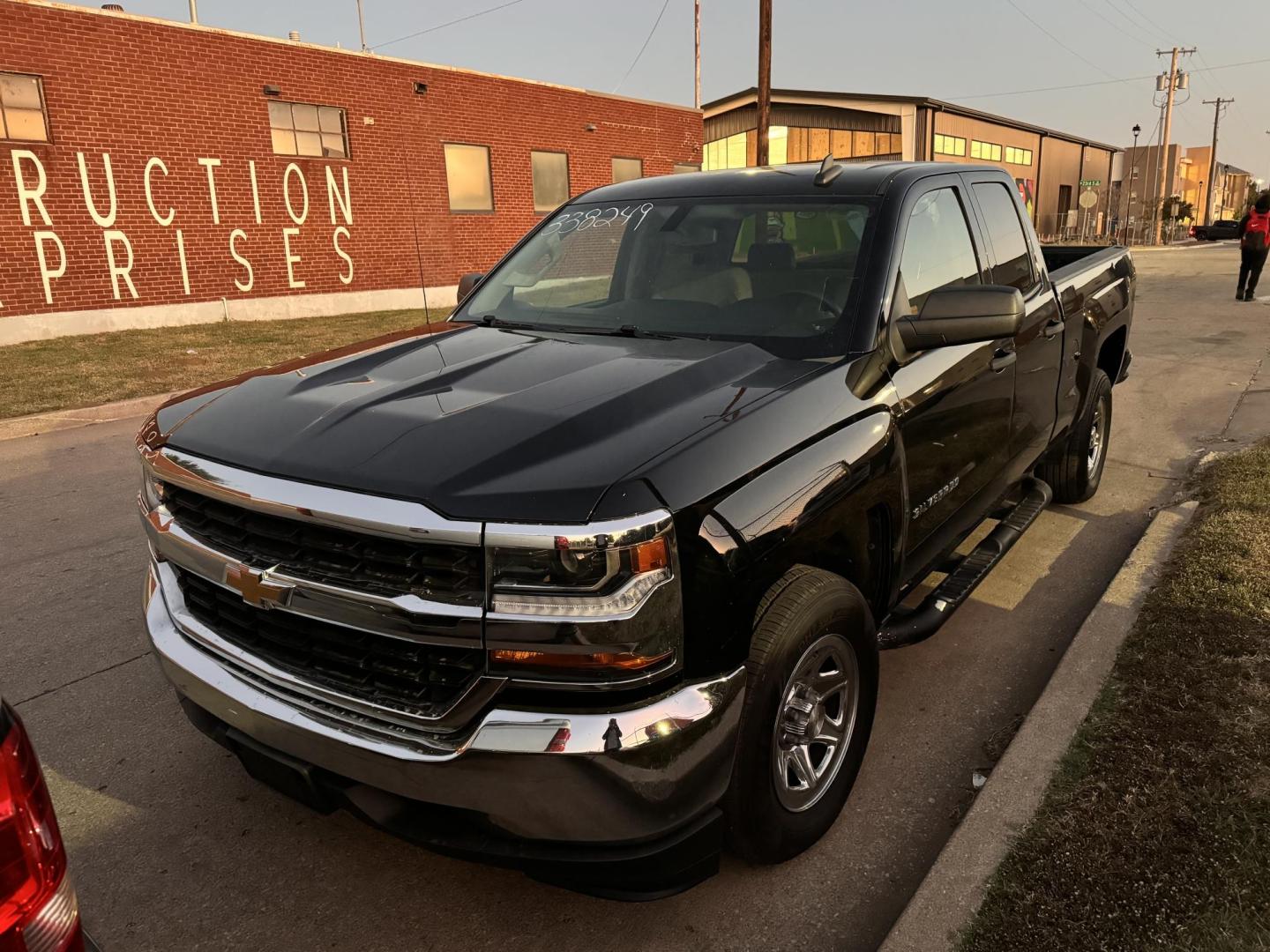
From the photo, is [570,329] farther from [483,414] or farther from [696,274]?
[483,414]

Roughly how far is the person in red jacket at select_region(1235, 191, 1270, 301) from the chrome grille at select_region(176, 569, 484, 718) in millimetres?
17737

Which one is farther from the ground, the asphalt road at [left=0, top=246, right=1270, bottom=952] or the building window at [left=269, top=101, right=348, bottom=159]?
the building window at [left=269, top=101, right=348, bottom=159]

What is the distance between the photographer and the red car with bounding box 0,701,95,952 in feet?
4.27

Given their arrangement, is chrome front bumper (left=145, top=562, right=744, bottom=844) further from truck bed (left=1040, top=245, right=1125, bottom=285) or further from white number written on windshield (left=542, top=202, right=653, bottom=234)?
truck bed (left=1040, top=245, right=1125, bottom=285)

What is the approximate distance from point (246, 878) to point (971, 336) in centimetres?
276

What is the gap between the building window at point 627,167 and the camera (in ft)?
75.7

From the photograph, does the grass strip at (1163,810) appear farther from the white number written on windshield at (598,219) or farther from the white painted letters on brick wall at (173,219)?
the white painted letters on brick wall at (173,219)

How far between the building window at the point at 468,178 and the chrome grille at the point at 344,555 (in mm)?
18439

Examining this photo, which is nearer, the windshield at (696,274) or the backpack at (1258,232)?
the windshield at (696,274)

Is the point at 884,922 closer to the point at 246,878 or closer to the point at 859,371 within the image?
the point at 859,371

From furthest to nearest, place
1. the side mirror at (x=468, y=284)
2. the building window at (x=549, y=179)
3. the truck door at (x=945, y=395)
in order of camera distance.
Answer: the building window at (x=549, y=179) → the side mirror at (x=468, y=284) → the truck door at (x=945, y=395)

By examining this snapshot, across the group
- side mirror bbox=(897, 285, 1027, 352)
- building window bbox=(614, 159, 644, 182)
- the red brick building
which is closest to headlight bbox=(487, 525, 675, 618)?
side mirror bbox=(897, 285, 1027, 352)

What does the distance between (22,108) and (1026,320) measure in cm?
1489

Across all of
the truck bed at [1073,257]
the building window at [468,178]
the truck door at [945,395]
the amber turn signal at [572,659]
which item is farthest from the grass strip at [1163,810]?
the building window at [468,178]
